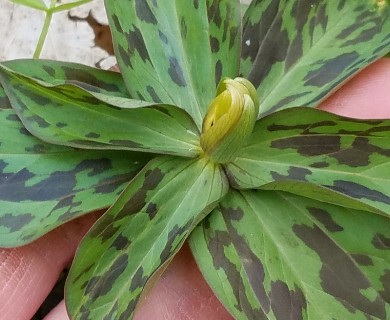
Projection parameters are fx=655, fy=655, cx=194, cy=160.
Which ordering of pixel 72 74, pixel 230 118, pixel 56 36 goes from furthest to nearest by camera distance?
pixel 56 36
pixel 72 74
pixel 230 118

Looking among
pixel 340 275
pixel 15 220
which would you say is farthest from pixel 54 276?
pixel 340 275

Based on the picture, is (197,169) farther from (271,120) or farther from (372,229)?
(372,229)

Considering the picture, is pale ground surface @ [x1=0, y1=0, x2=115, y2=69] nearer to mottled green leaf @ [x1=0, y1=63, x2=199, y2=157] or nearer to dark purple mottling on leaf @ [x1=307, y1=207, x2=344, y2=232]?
mottled green leaf @ [x1=0, y1=63, x2=199, y2=157]

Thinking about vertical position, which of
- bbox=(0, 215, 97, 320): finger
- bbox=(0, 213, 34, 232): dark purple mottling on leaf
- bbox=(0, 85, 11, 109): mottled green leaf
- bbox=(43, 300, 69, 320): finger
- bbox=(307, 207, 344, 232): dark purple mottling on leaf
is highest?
bbox=(0, 85, 11, 109): mottled green leaf

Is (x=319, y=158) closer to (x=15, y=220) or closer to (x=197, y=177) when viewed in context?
(x=197, y=177)

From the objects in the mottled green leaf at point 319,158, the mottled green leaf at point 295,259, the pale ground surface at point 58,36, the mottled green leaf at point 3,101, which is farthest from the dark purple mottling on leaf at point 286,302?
the pale ground surface at point 58,36

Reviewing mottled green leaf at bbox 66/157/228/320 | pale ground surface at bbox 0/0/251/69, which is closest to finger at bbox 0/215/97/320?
mottled green leaf at bbox 66/157/228/320
